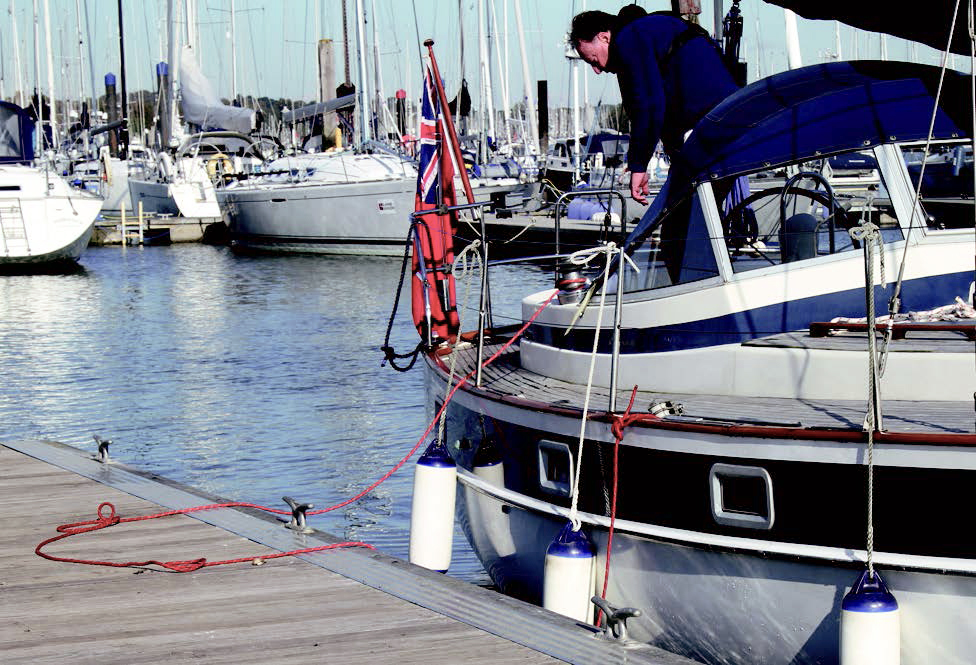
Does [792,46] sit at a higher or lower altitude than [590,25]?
higher

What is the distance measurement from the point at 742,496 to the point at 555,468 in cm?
116

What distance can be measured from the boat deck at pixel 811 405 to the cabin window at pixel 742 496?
20cm

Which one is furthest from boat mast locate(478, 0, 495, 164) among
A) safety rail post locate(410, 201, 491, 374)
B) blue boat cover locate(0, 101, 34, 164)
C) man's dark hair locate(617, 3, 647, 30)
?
man's dark hair locate(617, 3, 647, 30)

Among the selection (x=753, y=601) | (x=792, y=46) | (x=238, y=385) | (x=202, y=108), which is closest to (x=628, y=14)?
(x=753, y=601)

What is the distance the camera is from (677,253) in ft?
21.2

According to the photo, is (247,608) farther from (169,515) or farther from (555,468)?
(169,515)

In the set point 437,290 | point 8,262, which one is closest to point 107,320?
point 8,262

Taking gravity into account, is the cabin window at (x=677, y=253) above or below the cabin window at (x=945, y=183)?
below

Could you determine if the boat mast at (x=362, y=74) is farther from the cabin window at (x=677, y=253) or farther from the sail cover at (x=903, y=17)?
the cabin window at (x=677, y=253)

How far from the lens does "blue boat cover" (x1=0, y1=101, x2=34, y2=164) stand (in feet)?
99.5

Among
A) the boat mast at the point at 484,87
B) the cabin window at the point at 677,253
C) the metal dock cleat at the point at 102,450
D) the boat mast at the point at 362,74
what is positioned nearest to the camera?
the cabin window at the point at 677,253

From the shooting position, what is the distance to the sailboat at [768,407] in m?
4.95

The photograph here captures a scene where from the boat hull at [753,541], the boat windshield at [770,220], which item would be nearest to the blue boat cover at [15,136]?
the boat windshield at [770,220]

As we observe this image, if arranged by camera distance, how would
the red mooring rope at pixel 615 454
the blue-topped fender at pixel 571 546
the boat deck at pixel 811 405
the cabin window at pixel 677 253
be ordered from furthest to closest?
the cabin window at pixel 677 253 → the blue-topped fender at pixel 571 546 → the red mooring rope at pixel 615 454 → the boat deck at pixel 811 405
